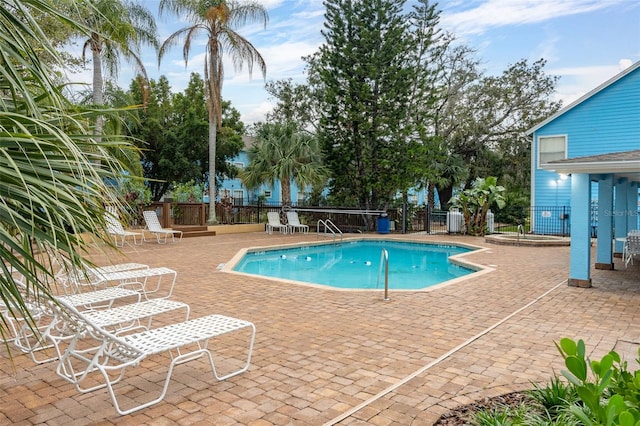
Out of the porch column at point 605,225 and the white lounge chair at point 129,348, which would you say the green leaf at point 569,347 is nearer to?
the white lounge chair at point 129,348

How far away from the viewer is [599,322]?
18.6ft

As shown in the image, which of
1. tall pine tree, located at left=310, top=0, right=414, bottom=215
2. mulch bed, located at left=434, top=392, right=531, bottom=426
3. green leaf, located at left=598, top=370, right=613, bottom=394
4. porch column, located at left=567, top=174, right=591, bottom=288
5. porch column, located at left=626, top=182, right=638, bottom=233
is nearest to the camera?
green leaf, located at left=598, top=370, right=613, bottom=394

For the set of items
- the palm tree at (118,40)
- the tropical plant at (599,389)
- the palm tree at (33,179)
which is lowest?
the tropical plant at (599,389)

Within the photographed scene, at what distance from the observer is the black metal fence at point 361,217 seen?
18.5 metres

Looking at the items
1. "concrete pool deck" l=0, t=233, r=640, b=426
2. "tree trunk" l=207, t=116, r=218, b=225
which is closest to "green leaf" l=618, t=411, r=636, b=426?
"concrete pool deck" l=0, t=233, r=640, b=426

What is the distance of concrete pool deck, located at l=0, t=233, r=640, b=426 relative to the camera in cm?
331

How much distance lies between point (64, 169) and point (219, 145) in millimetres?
24709

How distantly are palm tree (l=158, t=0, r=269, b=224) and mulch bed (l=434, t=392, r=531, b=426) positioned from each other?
15566mm

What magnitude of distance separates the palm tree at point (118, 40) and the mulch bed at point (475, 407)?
13974mm

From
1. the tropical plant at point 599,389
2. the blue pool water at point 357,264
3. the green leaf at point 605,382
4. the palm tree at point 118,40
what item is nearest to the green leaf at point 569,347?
the tropical plant at point 599,389

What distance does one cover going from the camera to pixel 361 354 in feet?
14.9

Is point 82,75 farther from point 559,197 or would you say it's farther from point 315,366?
point 559,197

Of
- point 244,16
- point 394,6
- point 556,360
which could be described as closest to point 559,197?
point 394,6

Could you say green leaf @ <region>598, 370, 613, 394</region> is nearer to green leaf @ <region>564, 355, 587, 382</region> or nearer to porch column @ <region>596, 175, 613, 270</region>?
green leaf @ <region>564, 355, 587, 382</region>
